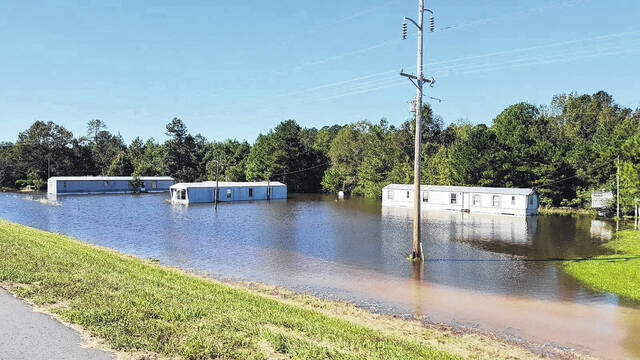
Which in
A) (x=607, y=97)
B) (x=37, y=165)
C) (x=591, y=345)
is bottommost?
(x=591, y=345)

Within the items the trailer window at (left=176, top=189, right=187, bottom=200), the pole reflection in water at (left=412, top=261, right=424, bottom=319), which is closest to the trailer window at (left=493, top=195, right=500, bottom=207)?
the pole reflection in water at (left=412, top=261, right=424, bottom=319)

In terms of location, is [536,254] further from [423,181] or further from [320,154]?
[320,154]

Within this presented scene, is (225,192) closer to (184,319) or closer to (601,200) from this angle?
(601,200)

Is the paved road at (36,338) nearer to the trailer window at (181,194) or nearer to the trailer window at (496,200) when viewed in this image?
the trailer window at (496,200)

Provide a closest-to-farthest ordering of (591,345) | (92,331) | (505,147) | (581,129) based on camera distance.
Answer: (92,331), (591,345), (505,147), (581,129)

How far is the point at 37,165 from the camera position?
85.9m

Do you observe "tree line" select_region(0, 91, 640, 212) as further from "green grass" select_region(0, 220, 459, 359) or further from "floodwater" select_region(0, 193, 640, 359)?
"green grass" select_region(0, 220, 459, 359)

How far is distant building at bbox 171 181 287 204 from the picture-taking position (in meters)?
56.7

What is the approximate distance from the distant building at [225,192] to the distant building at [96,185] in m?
21.4

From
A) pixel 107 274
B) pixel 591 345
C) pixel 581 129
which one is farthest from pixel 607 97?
pixel 107 274

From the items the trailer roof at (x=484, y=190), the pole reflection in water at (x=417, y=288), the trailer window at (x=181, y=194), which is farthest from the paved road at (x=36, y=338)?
the trailer window at (x=181, y=194)

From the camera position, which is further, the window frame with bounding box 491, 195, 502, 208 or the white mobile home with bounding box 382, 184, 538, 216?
the window frame with bounding box 491, 195, 502, 208

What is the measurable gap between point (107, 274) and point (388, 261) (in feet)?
45.4

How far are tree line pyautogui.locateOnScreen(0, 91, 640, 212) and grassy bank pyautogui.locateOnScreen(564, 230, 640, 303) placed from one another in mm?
26927
